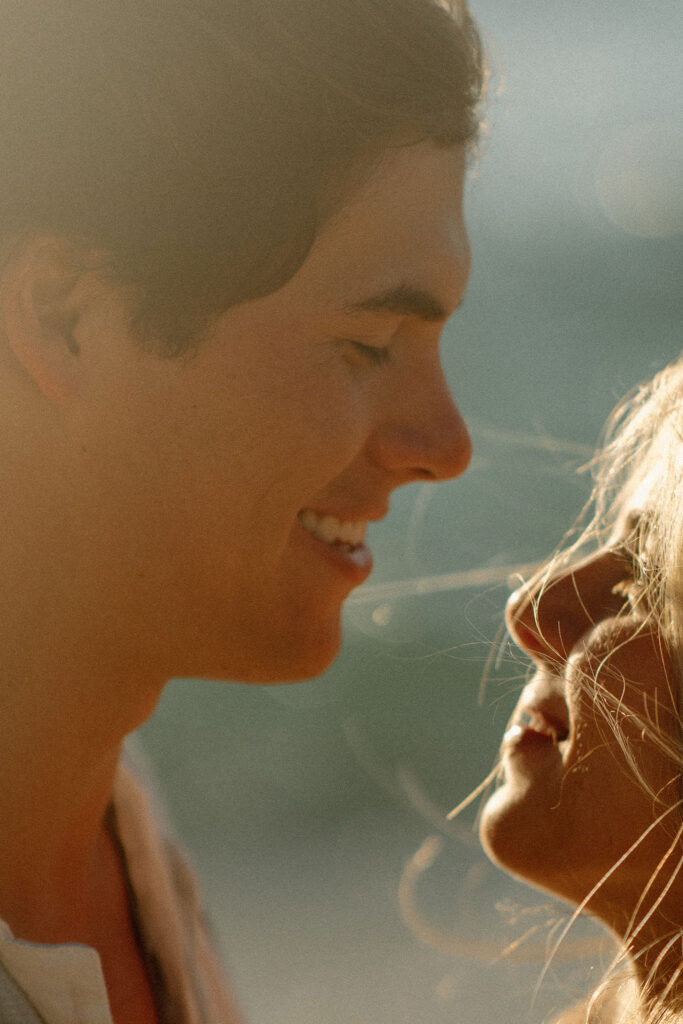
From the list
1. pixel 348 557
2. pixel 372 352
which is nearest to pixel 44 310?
pixel 372 352

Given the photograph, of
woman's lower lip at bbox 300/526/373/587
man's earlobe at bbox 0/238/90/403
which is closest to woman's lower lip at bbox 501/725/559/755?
woman's lower lip at bbox 300/526/373/587

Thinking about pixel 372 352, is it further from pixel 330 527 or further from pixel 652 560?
A: pixel 652 560

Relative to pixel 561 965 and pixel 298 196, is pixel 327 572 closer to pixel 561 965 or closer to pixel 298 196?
pixel 298 196

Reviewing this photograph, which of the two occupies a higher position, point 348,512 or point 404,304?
point 404,304

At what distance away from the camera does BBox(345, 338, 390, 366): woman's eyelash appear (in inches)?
64.4

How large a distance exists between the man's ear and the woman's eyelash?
0.40 metres

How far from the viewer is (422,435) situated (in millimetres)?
1671

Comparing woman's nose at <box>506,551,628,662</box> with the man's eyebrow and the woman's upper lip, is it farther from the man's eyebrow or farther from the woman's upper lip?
the man's eyebrow

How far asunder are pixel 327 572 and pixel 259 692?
6.67 metres

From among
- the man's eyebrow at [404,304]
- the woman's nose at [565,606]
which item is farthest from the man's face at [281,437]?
the woman's nose at [565,606]

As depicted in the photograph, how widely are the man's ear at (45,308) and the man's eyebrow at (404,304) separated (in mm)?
389

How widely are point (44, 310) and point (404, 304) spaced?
1.67 feet

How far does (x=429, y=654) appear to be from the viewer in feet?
6.00

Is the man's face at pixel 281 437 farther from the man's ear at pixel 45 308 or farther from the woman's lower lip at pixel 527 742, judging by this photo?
the woman's lower lip at pixel 527 742
